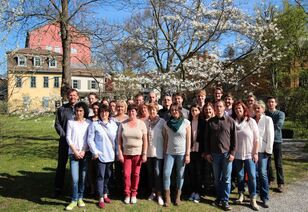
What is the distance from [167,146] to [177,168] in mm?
444

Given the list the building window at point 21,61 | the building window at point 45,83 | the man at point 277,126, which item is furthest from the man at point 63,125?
the building window at point 45,83

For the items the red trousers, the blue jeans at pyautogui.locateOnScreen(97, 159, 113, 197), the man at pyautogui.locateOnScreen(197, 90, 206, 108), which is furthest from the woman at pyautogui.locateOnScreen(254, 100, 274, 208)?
the blue jeans at pyautogui.locateOnScreen(97, 159, 113, 197)

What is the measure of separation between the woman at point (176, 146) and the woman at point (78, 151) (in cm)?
143

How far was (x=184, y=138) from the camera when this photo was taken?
20.4 ft

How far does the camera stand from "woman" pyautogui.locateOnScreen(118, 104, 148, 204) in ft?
20.5

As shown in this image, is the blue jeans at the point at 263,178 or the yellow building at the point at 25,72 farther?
the yellow building at the point at 25,72

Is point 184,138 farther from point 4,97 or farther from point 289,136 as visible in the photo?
point 289,136

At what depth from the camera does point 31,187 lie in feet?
24.3

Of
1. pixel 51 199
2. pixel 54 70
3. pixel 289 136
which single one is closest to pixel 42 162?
pixel 51 199

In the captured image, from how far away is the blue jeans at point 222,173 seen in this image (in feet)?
20.0

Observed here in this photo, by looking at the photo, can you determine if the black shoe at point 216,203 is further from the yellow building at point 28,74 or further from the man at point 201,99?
the yellow building at point 28,74

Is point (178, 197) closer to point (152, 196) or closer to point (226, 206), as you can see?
point (152, 196)

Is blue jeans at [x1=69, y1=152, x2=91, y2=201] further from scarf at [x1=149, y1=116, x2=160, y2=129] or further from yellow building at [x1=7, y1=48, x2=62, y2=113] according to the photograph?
yellow building at [x1=7, y1=48, x2=62, y2=113]

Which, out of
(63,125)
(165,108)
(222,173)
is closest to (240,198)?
(222,173)
